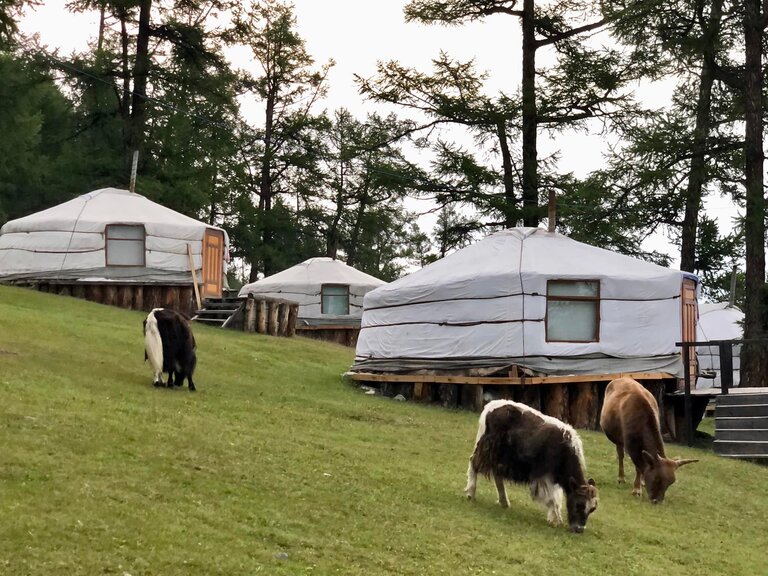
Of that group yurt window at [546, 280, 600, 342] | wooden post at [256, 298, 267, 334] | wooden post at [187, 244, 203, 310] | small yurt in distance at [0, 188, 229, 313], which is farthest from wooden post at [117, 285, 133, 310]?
yurt window at [546, 280, 600, 342]

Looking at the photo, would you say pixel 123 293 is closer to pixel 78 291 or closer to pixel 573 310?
pixel 78 291

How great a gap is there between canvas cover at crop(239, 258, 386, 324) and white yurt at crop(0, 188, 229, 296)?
584 centimetres

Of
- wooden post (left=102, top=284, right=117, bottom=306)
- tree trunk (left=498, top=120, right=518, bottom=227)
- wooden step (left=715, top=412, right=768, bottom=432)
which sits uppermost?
tree trunk (left=498, top=120, right=518, bottom=227)

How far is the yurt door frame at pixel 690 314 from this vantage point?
1612cm

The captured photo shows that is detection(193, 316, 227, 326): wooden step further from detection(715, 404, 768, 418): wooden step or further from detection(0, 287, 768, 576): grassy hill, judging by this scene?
detection(715, 404, 768, 418): wooden step

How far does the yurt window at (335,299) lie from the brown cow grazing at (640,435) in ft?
65.9

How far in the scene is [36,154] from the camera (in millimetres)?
33062

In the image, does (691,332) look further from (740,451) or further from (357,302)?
(357,302)

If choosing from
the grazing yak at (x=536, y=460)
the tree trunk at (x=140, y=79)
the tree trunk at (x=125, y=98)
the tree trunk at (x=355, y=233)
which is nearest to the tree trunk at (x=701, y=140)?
the grazing yak at (x=536, y=460)

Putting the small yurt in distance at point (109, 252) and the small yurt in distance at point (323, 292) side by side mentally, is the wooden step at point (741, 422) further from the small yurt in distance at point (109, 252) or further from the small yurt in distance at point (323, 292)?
the small yurt in distance at point (323, 292)

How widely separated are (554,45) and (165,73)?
1073 cm

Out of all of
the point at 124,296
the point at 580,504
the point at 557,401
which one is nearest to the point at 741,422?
the point at 557,401

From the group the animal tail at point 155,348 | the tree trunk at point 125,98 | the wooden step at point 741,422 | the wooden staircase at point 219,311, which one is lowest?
the wooden step at point 741,422

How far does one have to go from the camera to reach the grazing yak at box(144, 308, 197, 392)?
12.0 meters
